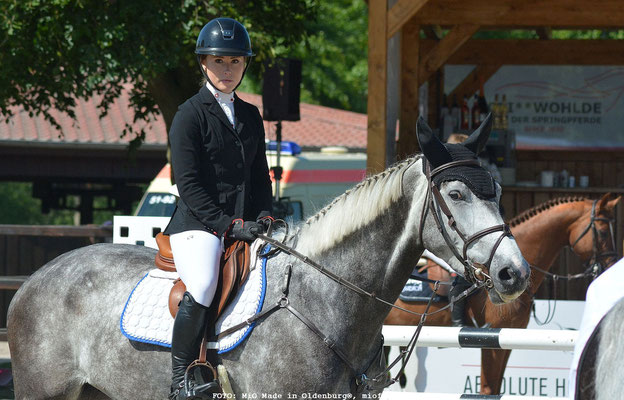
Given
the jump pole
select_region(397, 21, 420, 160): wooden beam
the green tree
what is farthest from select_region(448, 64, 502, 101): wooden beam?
the jump pole

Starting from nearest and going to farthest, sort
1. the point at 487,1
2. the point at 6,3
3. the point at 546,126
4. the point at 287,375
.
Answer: the point at 287,375 < the point at 487,1 < the point at 6,3 < the point at 546,126

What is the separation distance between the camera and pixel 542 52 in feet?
39.2

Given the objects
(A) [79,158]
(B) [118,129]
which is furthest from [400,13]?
(A) [79,158]

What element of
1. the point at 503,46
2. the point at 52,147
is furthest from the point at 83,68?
the point at 52,147

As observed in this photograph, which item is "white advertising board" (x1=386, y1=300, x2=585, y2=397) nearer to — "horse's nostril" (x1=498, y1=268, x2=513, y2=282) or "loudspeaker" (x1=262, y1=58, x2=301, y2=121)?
"horse's nostril" (x1=498, y1=268, x2=513, y2=282)

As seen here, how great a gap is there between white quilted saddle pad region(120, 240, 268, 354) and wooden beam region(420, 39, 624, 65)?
27.5ft

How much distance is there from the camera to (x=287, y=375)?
154 inches

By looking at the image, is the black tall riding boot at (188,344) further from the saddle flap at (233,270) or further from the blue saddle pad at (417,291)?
the blue saddle pad at (417,291)

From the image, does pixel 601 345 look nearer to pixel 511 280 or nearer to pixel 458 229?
pixel 511 280

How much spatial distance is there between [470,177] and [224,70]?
133 cm

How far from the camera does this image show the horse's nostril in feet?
11.6

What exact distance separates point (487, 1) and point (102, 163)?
13318 mm

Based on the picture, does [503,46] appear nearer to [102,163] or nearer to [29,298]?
[29,298]

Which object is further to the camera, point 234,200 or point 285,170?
point 285,170
